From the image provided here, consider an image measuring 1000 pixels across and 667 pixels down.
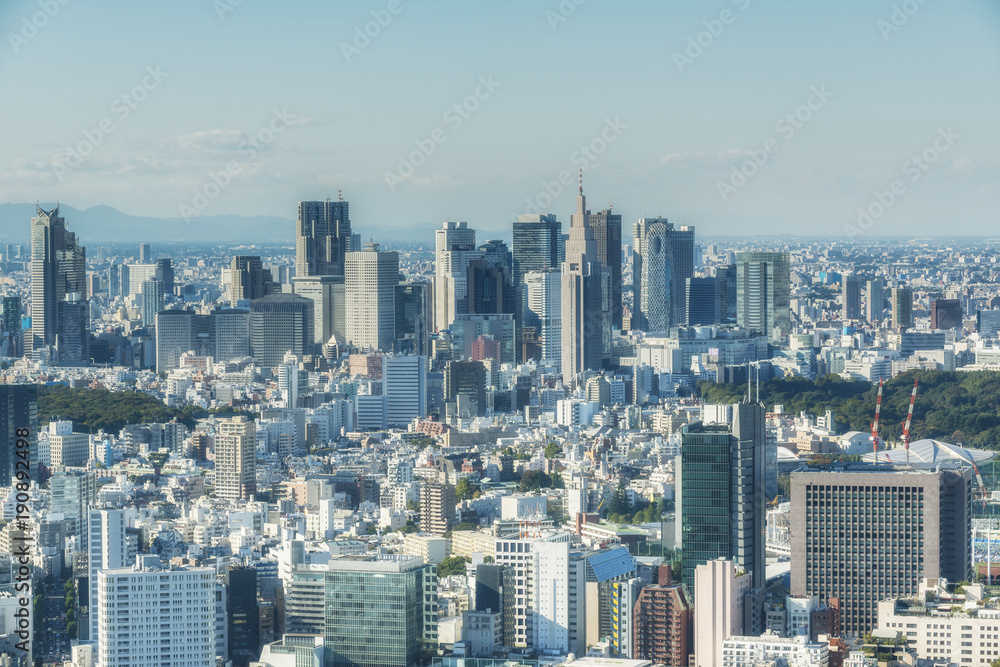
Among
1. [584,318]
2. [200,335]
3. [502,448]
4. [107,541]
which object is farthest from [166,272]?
[107,541]

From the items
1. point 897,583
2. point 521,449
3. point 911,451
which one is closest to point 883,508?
point 897,583

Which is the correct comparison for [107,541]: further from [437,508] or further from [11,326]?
[11,326]

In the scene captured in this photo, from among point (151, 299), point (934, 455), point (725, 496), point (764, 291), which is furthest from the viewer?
point (151, 299)

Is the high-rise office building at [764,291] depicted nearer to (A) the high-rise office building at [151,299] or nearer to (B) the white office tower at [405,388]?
(B) the white office tower at [405,388]

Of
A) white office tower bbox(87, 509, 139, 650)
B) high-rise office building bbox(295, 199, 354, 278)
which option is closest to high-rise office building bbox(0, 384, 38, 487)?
white office tower bbox(87, 509, 139, 650)

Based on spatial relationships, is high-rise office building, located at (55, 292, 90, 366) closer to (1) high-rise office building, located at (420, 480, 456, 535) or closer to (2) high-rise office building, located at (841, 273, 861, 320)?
(2) high-rise office building, located at (841, 273, 861, 320)

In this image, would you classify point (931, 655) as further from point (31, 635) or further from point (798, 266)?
point (798, 266)
